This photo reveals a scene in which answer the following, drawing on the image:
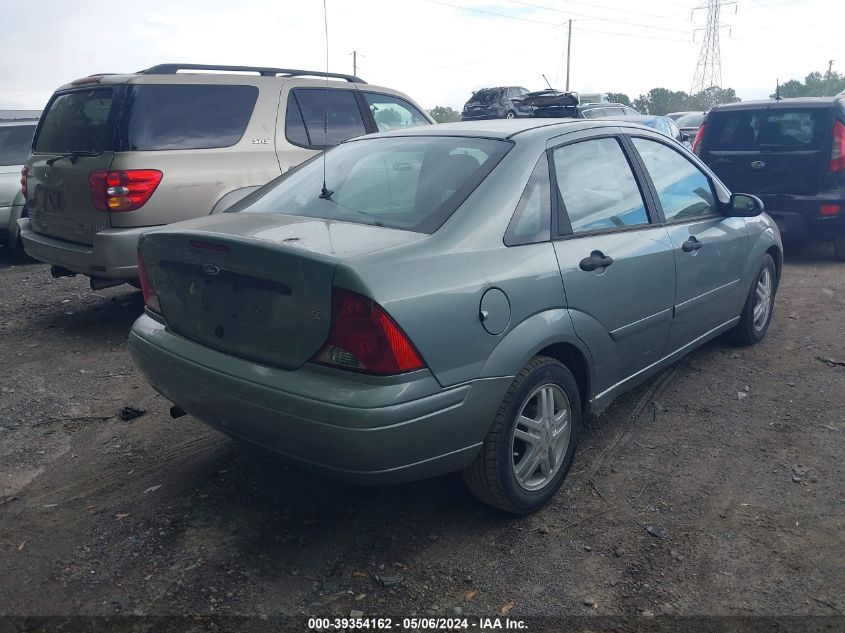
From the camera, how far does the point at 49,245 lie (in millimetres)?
5848

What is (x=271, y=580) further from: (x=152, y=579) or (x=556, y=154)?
(x=556, y=154)

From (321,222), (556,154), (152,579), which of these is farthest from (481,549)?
(556,154)

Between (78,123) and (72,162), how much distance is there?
486mm

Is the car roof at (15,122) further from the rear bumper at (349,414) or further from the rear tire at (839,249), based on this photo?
the rear tire at (839,249)

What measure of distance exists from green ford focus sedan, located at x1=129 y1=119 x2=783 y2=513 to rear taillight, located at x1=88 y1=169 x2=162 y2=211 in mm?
1906

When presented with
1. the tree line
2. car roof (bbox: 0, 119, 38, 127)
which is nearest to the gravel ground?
car roof (bbox: 0, 119, 38, 127)

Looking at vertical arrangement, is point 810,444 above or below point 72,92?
below

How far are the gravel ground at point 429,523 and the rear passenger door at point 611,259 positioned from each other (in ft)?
1.95

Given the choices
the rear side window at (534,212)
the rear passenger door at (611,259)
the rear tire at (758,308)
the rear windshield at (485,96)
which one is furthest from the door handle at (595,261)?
the rear windshield at (485,96)

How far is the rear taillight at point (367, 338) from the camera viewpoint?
2.60 m

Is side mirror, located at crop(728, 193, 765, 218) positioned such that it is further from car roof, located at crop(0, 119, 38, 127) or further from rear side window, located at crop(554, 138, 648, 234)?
car roof, located at crop(0, 119, 38, 127)

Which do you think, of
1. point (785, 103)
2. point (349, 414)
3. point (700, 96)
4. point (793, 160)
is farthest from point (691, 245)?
point (700, 96)

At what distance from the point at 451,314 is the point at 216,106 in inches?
164

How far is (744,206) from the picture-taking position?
4781 millimetres
